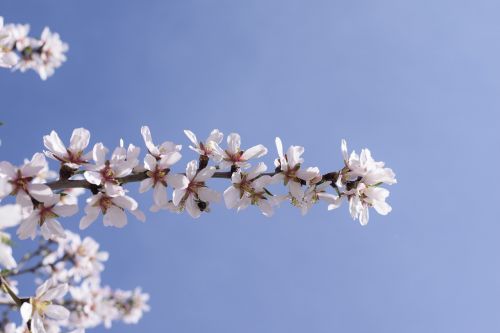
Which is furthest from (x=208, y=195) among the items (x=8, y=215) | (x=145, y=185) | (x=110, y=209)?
(x=8, y=215)

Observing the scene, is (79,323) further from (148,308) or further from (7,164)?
(7,164)

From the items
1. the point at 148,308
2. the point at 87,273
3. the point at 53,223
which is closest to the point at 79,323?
the point at 87,273

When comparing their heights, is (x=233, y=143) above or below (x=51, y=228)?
above

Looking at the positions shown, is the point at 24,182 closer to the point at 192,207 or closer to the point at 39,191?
the point at 39,191

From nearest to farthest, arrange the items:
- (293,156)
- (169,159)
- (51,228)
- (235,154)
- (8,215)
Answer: (8,215) → (51,228) → (169,159) → (293,156) → (235,154)

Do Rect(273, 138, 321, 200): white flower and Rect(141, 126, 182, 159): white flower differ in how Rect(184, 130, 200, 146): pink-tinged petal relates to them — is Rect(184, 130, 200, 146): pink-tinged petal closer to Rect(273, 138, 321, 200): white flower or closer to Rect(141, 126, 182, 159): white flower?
Rect(141, 126, 182, 159): white flower
